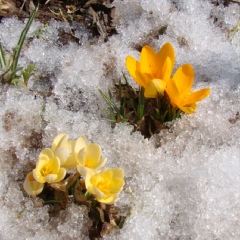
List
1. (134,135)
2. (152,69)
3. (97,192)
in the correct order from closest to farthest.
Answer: (97,192)
(152,69)
(134,135)

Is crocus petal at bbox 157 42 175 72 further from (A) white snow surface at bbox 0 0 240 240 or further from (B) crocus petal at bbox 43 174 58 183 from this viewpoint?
(B) crocus petal at bbox 43 174 58 183

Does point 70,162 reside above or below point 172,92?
below

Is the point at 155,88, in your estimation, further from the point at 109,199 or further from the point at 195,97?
the point at 109,199

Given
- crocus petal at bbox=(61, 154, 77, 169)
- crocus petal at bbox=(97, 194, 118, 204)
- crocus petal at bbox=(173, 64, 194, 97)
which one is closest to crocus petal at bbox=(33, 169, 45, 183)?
crocus petal at bbox=(61, 154, 77, 169)

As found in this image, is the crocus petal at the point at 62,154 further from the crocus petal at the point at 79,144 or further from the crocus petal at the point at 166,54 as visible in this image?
the crocus petal at the point at 166,54

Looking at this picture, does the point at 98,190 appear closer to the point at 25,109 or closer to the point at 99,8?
the point at 25,109

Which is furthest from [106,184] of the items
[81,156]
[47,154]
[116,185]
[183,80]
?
[183,80]

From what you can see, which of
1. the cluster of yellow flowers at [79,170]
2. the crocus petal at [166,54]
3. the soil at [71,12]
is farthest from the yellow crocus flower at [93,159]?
the soil at [71,12]

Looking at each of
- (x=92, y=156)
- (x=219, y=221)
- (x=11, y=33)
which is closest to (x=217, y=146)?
(x=219, y=221)
